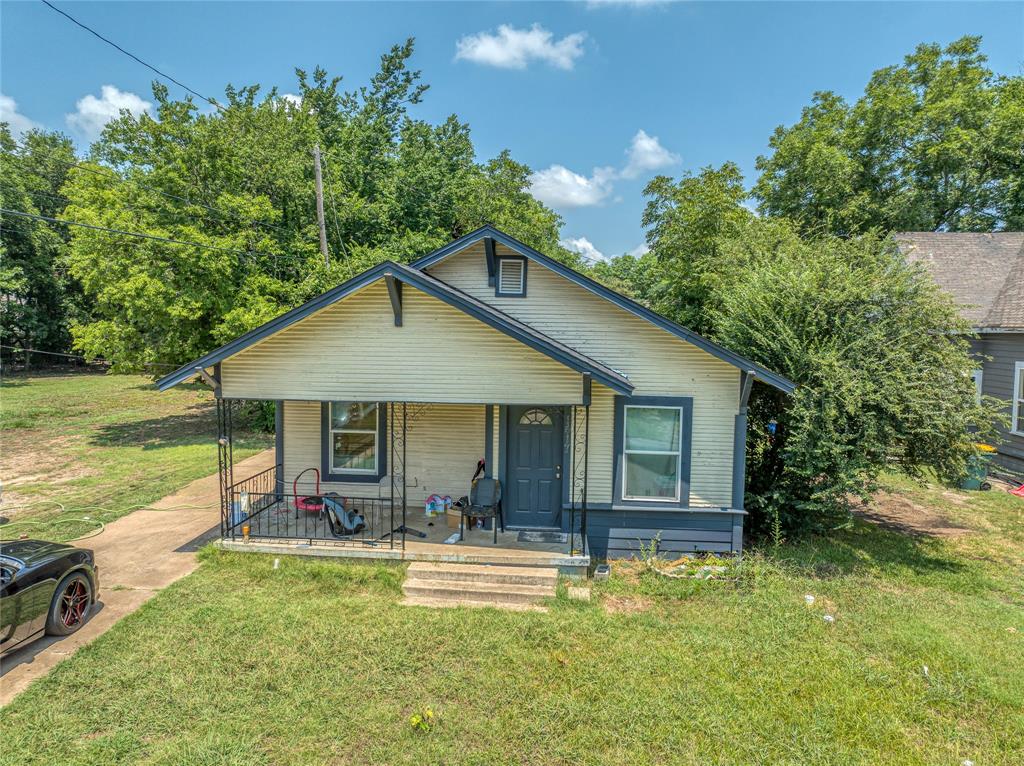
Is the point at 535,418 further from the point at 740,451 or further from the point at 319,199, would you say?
the point at 319,199

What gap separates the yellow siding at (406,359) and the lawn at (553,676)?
10.0 ft

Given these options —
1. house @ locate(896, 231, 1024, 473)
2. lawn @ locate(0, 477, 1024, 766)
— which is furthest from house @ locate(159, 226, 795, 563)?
house @ locate(896, 231, 1024, 473)

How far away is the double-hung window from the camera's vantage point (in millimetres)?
10797

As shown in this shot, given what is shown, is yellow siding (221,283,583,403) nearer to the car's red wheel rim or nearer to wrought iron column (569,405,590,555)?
wrought iron column (569,405,590,555)

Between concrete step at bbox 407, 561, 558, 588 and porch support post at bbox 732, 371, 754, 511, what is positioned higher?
porch support post at bbox 732, 371, 754, 511

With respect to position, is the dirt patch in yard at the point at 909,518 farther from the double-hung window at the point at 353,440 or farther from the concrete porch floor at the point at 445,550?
the double-hung window at the point at 353,440

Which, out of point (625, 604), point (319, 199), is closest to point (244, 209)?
point (319, 199)

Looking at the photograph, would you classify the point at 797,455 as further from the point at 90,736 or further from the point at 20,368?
the point at 20,368

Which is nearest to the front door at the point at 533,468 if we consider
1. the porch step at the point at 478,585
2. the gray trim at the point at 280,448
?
the porch step at the point at 478,585

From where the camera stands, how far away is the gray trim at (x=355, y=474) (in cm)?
1077

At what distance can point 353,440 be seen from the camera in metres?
10.9

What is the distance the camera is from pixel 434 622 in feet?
23.0

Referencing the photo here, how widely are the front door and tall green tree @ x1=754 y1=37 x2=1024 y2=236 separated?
20.7 m

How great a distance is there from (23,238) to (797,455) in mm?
50714
